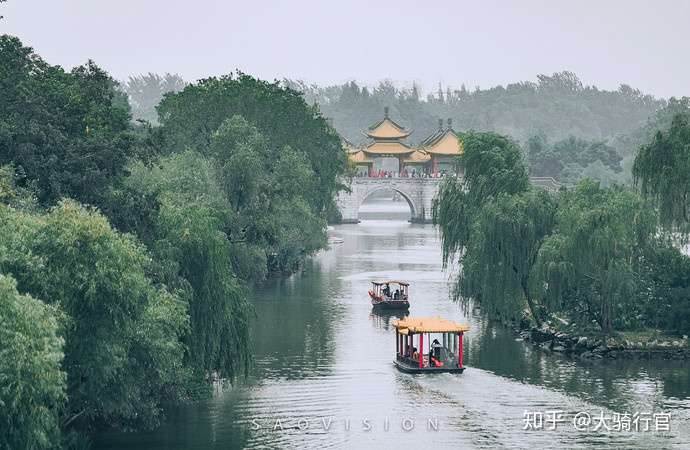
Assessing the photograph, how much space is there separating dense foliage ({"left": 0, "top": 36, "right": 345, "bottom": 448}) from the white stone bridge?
211ft

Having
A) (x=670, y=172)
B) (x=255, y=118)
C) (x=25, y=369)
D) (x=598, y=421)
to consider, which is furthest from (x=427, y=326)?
(x=255, y=118)

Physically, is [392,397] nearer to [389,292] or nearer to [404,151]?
[389,292]

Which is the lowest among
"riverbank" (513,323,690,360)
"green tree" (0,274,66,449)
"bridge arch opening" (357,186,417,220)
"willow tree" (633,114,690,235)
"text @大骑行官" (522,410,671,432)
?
"text @大骑行官" (522,410,671,432)

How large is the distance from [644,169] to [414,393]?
615 inches

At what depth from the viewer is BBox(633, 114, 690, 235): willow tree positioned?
4753 cm

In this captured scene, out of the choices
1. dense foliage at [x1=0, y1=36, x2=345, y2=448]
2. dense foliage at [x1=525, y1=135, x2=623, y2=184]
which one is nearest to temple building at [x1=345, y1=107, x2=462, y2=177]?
dense foliage at [x1=525, y1=135, x2=623, y2=184]

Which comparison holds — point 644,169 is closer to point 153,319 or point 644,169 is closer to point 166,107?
point 153,319

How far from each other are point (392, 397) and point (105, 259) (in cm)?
1139

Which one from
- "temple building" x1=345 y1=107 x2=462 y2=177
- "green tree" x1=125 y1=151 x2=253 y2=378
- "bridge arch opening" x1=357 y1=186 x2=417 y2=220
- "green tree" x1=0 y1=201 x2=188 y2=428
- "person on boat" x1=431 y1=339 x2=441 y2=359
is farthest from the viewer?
"temple building" x1=345 y1=107 x2=462 y2=177

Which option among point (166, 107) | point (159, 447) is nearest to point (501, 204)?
point (159, 447)

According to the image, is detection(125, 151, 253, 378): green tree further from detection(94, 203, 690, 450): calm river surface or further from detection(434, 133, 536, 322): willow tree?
detection(434, 133, 536, 322): willow tree

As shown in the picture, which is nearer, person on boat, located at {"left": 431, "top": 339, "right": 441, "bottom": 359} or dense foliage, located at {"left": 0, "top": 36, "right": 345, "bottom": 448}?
dense foliage, located at {"left": 0, "top": 36, "right": 345, "bottom": 448}

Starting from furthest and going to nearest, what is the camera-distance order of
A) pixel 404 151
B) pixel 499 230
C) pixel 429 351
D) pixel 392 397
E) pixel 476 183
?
1. pixel 404 151
2. pixel 476 183
3. pixel 499 230
4. pixel 429 351
5. pixel 392 397

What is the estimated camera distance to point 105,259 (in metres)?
28.7
